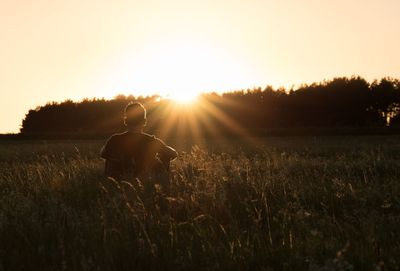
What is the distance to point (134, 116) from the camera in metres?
8.29

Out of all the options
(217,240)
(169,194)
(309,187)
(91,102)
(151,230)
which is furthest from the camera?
(91,102)

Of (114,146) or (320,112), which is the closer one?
(114,146)

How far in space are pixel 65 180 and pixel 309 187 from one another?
13.6 ft

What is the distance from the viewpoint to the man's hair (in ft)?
27.1

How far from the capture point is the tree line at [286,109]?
160 ft

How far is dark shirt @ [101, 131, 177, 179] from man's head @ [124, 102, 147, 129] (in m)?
0.15

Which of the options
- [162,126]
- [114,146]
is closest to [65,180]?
[114,146]

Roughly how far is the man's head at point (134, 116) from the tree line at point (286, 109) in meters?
35.6

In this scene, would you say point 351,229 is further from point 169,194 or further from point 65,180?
point 65,180

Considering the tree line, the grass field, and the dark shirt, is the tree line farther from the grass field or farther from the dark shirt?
the grass field

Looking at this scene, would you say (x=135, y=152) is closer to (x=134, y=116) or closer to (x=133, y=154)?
(x=133, y=154)

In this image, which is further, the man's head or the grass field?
the man's head

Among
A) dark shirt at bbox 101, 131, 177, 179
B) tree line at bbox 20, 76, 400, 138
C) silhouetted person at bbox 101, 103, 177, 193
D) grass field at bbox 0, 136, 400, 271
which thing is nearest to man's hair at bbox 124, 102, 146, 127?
silhouetted person at bbox 101, 103, 177, 193

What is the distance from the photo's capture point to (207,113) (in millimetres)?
55375
